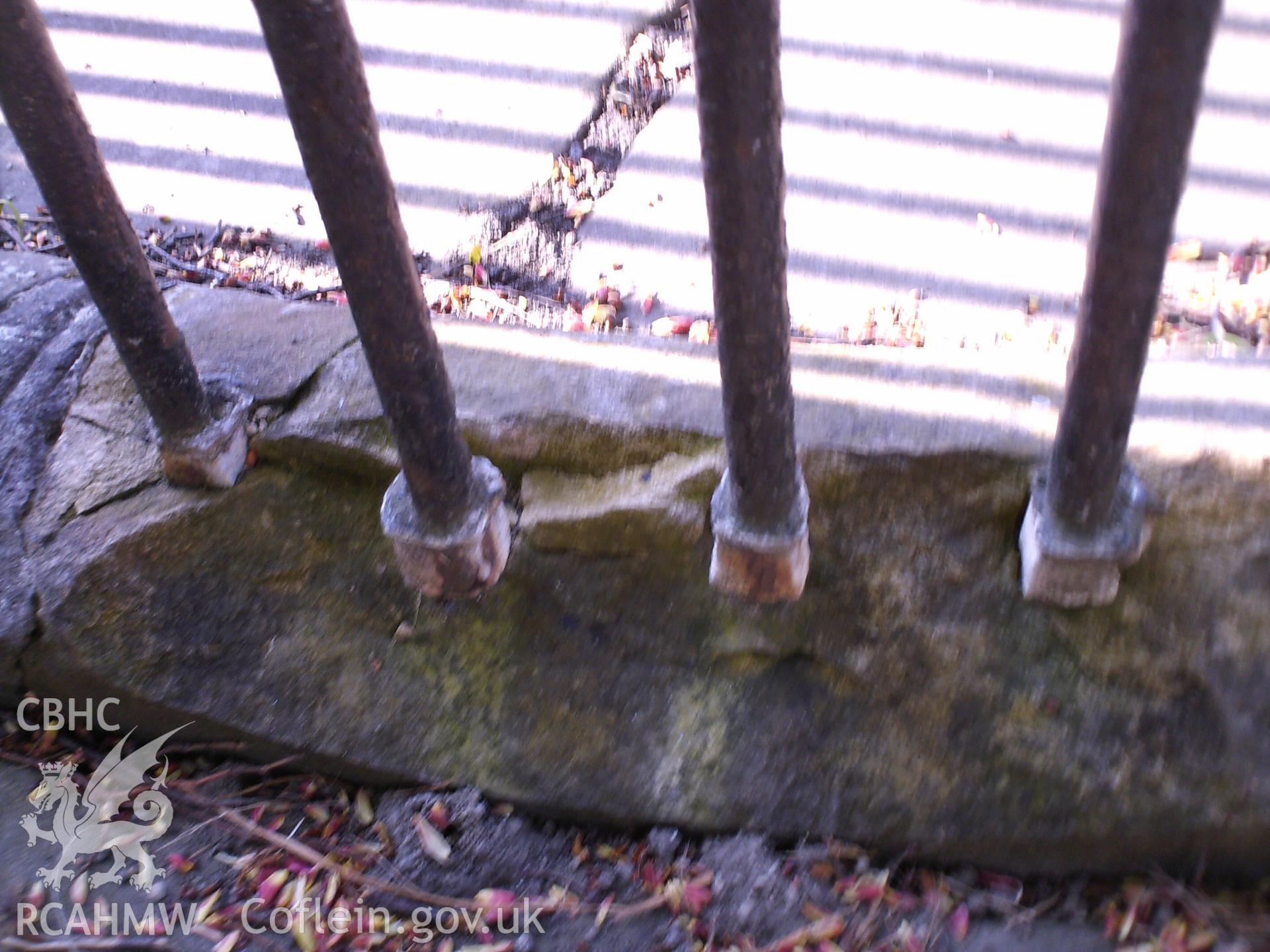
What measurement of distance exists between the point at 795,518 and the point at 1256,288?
3.67ft

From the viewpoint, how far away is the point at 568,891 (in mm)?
1622

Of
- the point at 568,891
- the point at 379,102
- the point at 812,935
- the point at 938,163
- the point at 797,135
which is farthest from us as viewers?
the point at 379,102

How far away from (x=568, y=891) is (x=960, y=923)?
598mm

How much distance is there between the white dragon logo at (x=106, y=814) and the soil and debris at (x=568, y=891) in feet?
0.08

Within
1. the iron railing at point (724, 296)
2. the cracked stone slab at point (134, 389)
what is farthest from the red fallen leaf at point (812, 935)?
the cracked stone slab at point (134, 389)

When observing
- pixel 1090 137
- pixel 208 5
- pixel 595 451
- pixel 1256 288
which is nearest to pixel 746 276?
pixel 595 451

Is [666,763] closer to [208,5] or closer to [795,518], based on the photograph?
[795,518]

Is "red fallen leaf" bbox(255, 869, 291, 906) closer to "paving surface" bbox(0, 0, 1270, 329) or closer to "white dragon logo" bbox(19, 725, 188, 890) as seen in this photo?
"white dragon logo" bbox(19, 725, 188, 890)

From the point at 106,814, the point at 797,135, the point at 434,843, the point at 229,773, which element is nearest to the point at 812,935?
the point at 434,843

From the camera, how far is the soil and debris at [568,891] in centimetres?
151

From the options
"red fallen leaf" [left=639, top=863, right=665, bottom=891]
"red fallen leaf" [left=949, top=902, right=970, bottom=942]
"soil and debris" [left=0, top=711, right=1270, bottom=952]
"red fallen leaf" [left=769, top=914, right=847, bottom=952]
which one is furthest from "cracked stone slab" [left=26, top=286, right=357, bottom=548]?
"red fallen leaf" [left=949, top=902, right=970, bottom=942]

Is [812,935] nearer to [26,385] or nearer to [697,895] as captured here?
[697,895]

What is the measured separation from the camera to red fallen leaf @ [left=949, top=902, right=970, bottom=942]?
4.96 ft

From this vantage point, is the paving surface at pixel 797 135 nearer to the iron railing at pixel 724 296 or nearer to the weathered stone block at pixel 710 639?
the weathered stone block at pixel 710 639
